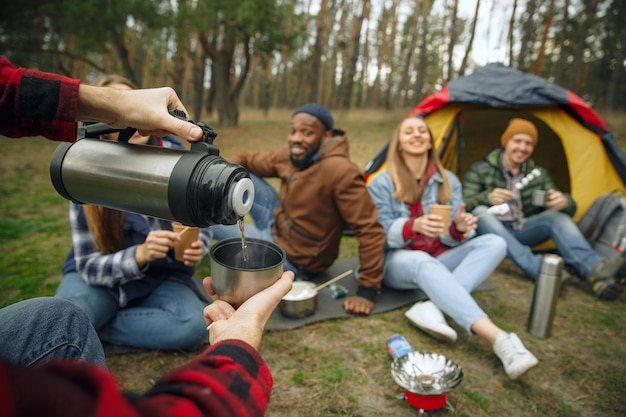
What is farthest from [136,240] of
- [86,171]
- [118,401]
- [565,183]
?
[565,183]

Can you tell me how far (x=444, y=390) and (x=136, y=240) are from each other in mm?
1810

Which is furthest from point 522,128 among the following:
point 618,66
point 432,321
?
point 618,66

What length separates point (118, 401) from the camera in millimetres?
446

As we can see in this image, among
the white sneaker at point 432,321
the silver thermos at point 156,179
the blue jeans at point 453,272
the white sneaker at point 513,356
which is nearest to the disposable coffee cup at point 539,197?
the blue jeans at point 453,272

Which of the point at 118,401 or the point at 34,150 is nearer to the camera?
the point at 118,401

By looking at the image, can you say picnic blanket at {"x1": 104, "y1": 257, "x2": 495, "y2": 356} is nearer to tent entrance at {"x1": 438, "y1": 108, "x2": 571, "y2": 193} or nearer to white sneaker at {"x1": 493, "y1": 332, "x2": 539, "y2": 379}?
white sneaker at {"x1": 493, "y1": 332, "x2": 539, "y2": 379}

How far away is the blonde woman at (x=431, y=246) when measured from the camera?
91.4 inches

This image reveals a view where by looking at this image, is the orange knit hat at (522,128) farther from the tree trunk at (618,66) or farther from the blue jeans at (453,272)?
the tree trunk at (618,66)

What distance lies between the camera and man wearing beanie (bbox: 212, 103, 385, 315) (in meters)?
2.72

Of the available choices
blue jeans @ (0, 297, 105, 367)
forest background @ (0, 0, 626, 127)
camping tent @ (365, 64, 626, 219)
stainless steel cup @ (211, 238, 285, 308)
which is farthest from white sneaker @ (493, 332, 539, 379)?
forest background @ (0, 0, 626, 127)

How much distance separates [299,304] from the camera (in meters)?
2.59

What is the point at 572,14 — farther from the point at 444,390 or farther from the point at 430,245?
the point at 444,390

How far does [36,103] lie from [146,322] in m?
1.43

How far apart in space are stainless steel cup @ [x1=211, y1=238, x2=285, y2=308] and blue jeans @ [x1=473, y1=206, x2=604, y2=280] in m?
2.45
